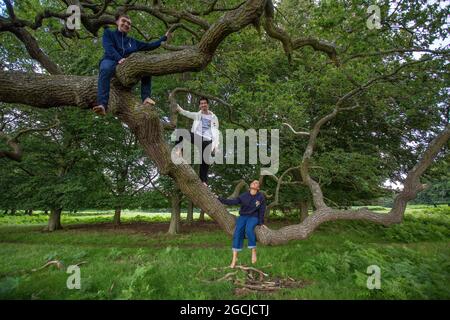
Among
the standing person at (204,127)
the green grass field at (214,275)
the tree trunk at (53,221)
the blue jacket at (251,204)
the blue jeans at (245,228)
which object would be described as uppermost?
the standing person at (204,127)

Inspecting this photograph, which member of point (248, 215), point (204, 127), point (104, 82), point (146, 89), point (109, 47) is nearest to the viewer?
point (104, 82)

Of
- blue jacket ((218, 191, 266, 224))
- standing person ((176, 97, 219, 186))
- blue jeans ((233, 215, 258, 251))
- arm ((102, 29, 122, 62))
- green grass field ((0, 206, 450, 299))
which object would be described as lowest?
green grass field ((0, 206, 450, 299))

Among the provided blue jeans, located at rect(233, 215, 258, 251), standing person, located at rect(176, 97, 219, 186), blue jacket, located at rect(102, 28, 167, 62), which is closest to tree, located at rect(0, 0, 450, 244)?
blue jeans, located at rect(233, 215, 258, 251)

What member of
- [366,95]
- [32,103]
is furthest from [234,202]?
[366,95]

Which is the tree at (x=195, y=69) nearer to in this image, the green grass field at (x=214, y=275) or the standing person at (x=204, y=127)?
the standing person at (x=204, y=127)

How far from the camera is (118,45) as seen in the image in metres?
4.49

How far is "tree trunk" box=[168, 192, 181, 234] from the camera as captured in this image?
15.5 meters

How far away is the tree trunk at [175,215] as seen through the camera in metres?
15.5

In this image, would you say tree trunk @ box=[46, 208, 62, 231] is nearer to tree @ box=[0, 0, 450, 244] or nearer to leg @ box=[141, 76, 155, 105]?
tree @ box=[0, 0, 450, 244]

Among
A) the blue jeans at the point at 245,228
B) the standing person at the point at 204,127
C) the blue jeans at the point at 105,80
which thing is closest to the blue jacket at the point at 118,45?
the blue jeans at the point at 105,80

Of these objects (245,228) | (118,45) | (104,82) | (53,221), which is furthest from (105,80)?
(53,221)

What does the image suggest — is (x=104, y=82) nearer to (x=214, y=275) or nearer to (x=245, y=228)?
(x=245, y=228)

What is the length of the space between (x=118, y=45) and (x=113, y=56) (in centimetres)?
36
